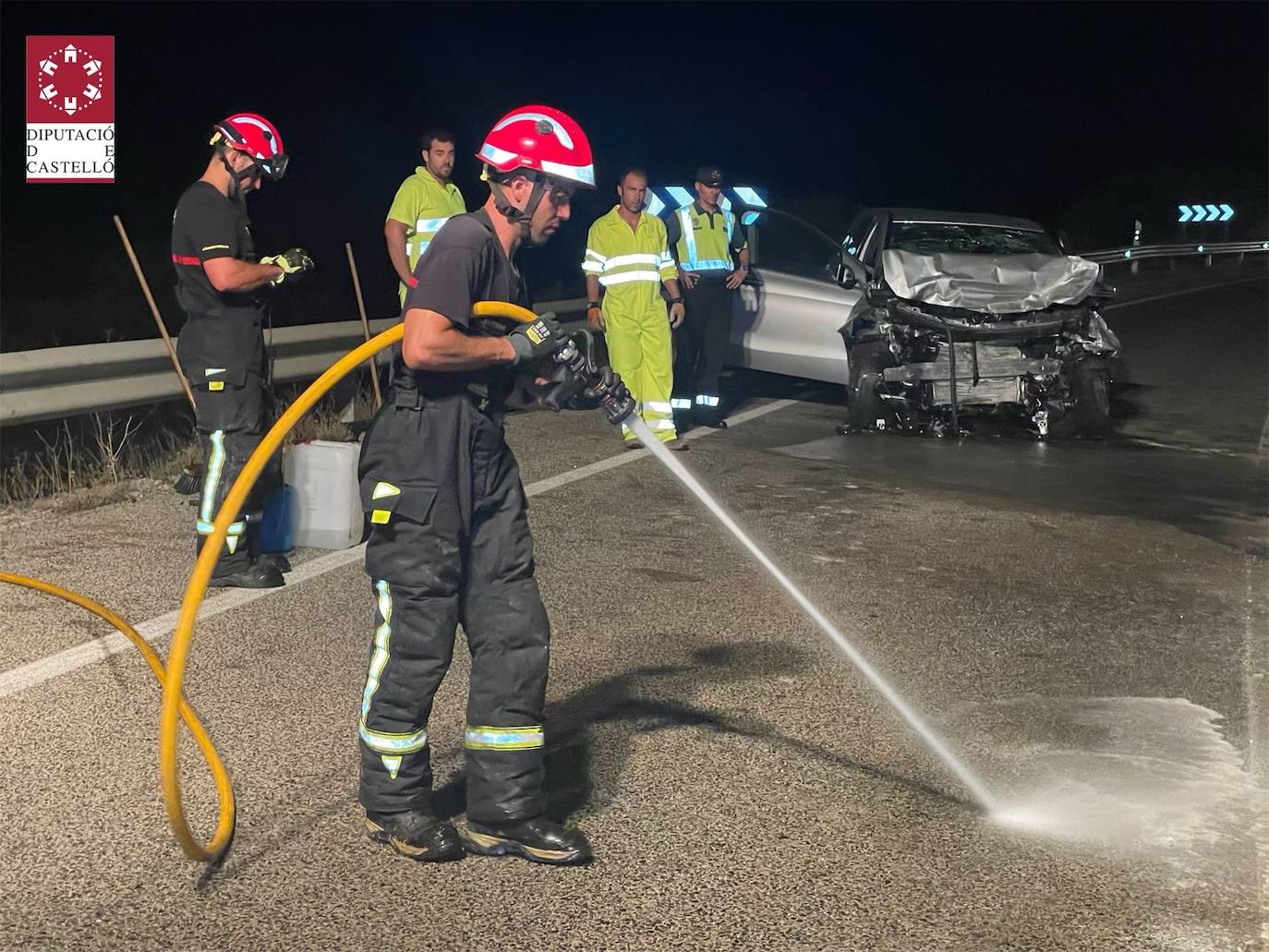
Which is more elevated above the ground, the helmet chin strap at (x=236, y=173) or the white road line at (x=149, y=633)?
the helmet chin strap at (x=236, y=173)

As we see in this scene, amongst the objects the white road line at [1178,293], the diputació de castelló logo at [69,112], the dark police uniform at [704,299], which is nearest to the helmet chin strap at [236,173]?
the dark police uniform at [704,299]

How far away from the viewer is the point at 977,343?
36.7ft

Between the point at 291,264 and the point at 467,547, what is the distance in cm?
305

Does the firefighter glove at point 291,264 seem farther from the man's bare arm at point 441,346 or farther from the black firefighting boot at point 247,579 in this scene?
the man's bare arm at point 441,346

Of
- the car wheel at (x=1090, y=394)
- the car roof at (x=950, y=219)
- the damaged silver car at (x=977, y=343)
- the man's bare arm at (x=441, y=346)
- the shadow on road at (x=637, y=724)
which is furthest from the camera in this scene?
the car roof at (x=950, y=219)

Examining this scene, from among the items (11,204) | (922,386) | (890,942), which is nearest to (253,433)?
(890,942)

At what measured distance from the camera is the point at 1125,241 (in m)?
45.3

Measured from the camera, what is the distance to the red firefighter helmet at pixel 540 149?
397 centimetres

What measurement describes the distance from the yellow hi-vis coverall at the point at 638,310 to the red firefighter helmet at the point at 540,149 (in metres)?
6.54

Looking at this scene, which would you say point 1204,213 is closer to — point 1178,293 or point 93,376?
point 1178,293

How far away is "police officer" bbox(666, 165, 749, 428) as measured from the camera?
11.5 meters

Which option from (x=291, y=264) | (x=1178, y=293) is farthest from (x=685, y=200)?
(x=1178, y=293)

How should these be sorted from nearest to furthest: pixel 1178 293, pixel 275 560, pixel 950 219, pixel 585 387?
1. pixel 585 387
2. pixel 275 560
3. pixel 950 219
4. pixel 1178 293

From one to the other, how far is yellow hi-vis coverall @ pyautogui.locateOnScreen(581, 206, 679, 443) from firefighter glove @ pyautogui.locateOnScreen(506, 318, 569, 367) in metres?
6.55
